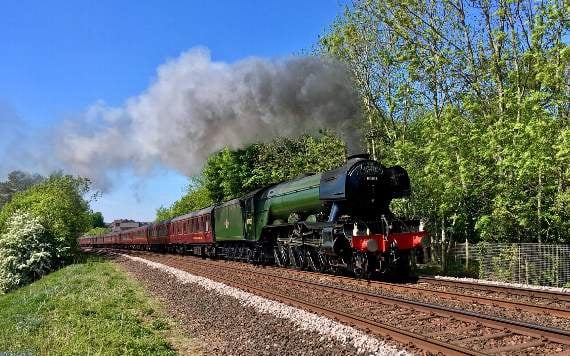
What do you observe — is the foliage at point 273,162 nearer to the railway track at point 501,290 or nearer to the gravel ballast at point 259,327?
the railway track at point 501,290

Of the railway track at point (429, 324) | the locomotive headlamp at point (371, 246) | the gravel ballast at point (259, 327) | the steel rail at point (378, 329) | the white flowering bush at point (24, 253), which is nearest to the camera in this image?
the steel rail at point (378, 329)

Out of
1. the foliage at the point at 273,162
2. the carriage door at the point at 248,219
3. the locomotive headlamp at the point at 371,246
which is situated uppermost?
the foliage at the point at 273,162

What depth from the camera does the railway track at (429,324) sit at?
7184 millimetres

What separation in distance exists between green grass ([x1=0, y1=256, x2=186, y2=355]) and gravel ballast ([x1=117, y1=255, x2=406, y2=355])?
2.30 ft

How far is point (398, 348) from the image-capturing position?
746 cm

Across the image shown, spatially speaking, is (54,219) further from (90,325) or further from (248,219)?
(90,325)

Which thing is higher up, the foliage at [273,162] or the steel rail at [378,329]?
the foliage at [273,162]

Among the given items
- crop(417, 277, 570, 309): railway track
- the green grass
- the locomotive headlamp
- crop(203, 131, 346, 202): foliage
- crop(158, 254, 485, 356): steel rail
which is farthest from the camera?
crop(203, 131, 346, 202): foliage

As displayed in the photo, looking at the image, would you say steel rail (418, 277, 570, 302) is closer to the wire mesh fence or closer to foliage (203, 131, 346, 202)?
the wire mesh fence

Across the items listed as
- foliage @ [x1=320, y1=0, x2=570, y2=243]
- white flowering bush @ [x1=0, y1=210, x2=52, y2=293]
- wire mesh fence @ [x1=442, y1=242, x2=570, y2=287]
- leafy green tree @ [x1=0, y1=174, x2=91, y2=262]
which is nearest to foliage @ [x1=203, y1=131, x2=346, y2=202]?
foliage @ [x1=320, y1=0, x2=570, y2=243]

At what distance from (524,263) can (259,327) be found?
10224mm

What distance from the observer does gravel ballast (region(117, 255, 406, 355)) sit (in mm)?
8023

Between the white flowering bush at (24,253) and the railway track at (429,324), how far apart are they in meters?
24.1

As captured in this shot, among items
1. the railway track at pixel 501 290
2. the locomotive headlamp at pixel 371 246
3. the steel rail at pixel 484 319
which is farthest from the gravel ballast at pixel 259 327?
the railway track at pixel 501 290
